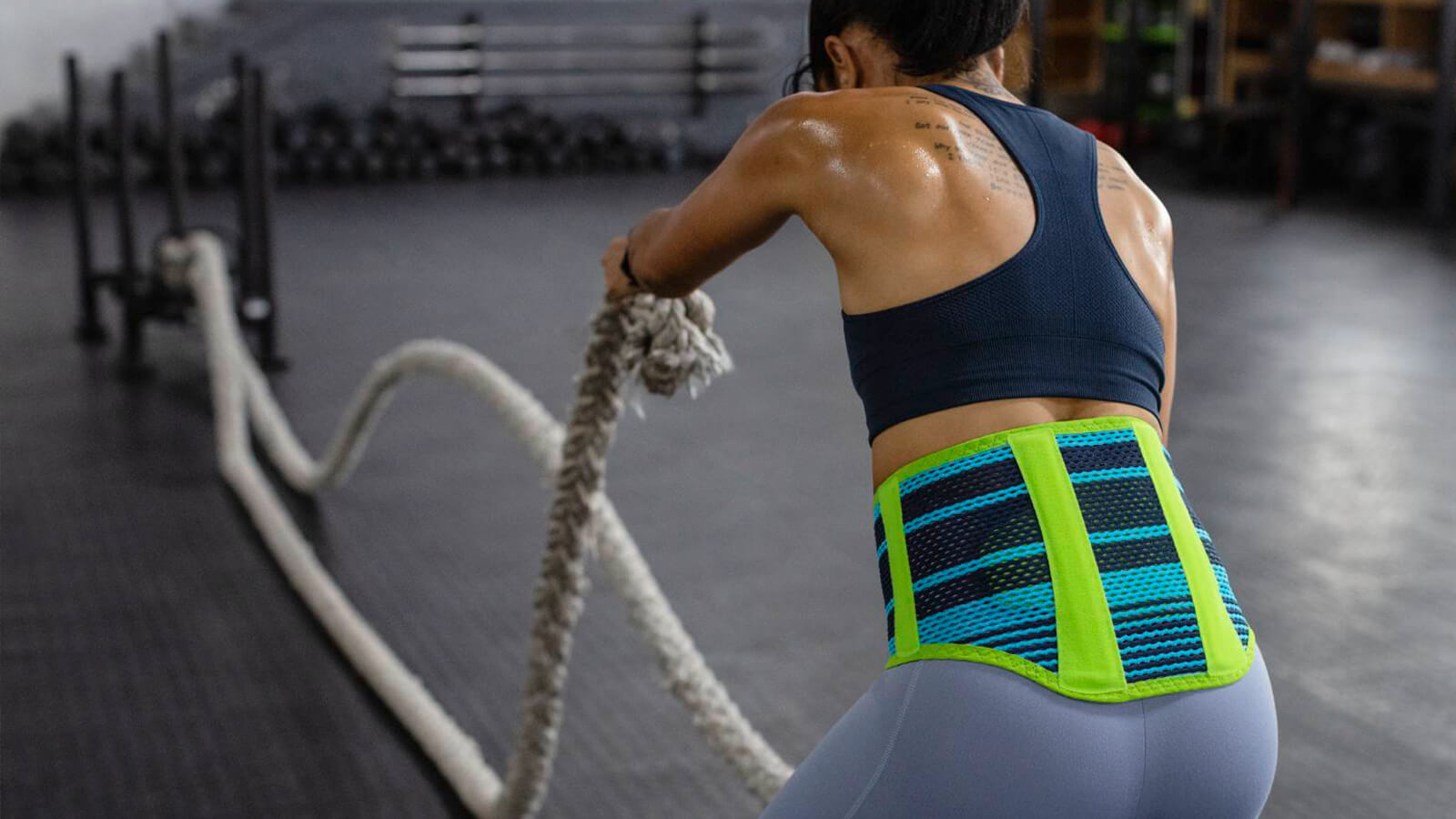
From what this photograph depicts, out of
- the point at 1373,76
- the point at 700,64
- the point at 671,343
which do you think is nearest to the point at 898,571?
the point at 671,343

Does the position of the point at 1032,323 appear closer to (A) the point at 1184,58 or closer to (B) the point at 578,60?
(B) the point at 578,60

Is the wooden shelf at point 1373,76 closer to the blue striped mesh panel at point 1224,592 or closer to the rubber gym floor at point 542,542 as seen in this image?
the rubber gym floor at point 542,542

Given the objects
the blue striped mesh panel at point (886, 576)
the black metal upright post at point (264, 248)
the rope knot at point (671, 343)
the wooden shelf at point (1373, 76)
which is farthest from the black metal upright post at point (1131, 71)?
the blue striped mesh panel at point (886, 576)

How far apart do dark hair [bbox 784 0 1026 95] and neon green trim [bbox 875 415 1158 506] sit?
28cm

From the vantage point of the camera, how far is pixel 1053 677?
1.00m

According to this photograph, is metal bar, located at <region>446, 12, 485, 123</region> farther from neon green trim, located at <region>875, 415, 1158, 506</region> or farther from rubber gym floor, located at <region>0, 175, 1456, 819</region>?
neon green trim, located at <region>875, 415, 1158, 506</region>

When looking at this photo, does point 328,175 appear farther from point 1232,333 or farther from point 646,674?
point 646,674

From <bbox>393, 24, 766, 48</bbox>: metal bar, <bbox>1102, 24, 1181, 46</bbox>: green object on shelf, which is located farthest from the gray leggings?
<bbox>1102, 24, 1181, 46</bbox>: green object on shelf

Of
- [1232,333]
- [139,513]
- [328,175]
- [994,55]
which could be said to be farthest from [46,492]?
[328,175]

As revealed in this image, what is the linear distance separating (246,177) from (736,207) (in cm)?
377

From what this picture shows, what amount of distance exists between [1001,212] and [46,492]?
2.99 meters

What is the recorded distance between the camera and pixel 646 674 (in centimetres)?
263

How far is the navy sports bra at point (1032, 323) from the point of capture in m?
1.05

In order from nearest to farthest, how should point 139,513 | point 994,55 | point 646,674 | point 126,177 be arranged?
point 994,55
point 646,674
point 139,513
point 126,177
